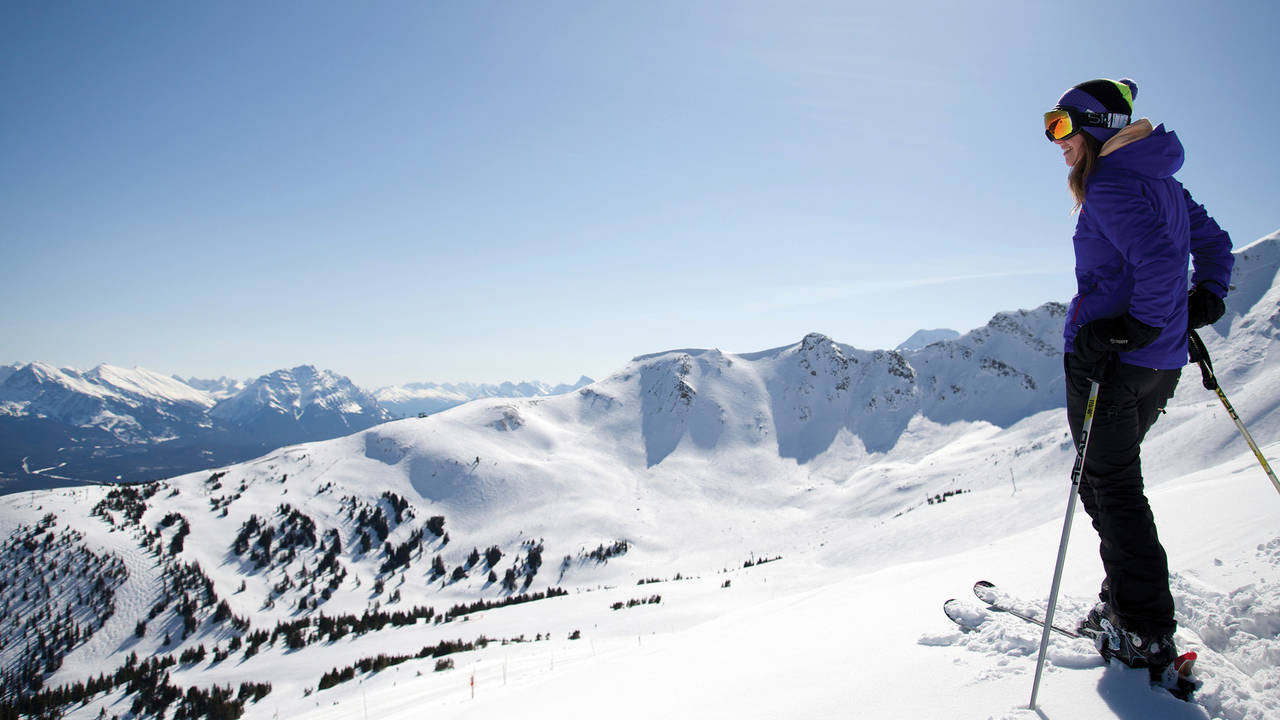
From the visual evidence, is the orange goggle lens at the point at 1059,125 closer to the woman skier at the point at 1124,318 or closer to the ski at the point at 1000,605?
the woman skier at the point at 1124,318

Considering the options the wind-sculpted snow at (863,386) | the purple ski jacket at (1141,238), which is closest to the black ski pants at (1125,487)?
the purple ski jacket at (1141,238)

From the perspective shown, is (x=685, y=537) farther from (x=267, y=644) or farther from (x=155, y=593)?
(x=155, y=593)

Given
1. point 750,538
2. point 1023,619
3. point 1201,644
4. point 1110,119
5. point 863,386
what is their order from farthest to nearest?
point 863,386
point 750,538
point 1023,619
point 1110,119
point 1201,644

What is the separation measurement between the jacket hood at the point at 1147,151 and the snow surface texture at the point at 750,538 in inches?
103

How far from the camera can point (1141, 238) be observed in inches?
111

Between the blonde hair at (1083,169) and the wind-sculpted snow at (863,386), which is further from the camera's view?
the wind-sculpted snow at (863,386)

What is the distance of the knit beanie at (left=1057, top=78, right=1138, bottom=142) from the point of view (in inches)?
121

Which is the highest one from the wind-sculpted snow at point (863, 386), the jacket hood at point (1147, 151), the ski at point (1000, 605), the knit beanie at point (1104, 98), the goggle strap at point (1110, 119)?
the knit beanie at point (1104, 98)

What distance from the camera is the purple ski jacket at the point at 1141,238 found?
2.74 m

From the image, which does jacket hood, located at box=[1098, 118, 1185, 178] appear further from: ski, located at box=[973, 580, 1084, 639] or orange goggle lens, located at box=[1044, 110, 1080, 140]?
ski, located at box=[973, 580, 1084, 639]

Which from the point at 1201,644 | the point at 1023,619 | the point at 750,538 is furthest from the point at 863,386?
the point at 1201,644

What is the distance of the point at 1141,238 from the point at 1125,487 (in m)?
1.50

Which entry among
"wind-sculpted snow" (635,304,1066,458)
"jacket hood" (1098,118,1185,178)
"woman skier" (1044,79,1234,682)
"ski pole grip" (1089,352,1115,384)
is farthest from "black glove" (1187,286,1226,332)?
"wind-sculpted snow" (635,304,1066,458)

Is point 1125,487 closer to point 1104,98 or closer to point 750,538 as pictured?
point 1104,98
